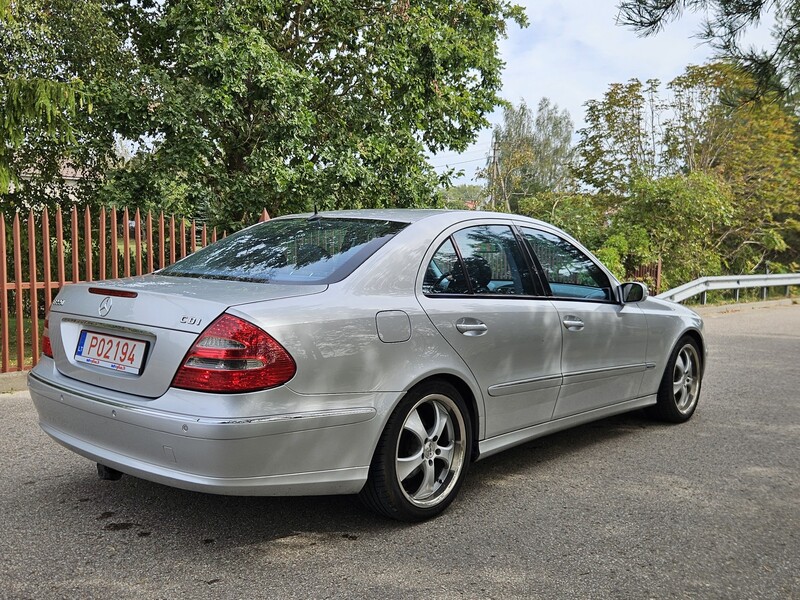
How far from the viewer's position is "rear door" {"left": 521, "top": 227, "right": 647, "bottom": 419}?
4629 millimetres

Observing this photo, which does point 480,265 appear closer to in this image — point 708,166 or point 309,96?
point 309,96

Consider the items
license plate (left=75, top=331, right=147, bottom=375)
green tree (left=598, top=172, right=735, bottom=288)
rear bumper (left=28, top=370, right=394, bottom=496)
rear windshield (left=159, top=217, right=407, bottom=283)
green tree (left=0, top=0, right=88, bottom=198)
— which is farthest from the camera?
green tree (left=598, top=172, right=735, bottom=288)

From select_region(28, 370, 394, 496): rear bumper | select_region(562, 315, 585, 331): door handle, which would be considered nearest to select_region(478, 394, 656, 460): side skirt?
select_region(562, 315, 585, 331): door handle

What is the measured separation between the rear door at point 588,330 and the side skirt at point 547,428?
0.04 metres

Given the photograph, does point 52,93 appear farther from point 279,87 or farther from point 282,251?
A: point 282,251

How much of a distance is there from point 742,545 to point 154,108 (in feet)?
35.4

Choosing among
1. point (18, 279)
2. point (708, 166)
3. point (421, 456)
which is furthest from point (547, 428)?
point (708, 166)

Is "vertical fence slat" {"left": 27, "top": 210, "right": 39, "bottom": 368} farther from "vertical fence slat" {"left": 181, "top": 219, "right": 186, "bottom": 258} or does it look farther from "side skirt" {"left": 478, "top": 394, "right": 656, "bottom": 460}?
"side skirt" {"left": 478, "top": 394, "right": 656, "bottom": 460}

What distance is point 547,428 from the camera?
4520mm

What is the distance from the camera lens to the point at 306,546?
3.40 m

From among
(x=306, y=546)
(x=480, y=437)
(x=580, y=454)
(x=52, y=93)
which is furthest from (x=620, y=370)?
(x=52, y=93)

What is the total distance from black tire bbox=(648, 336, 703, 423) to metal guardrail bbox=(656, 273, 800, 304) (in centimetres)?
871

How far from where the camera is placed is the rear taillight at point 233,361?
3.04 metres

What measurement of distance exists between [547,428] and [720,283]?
14.0 m
